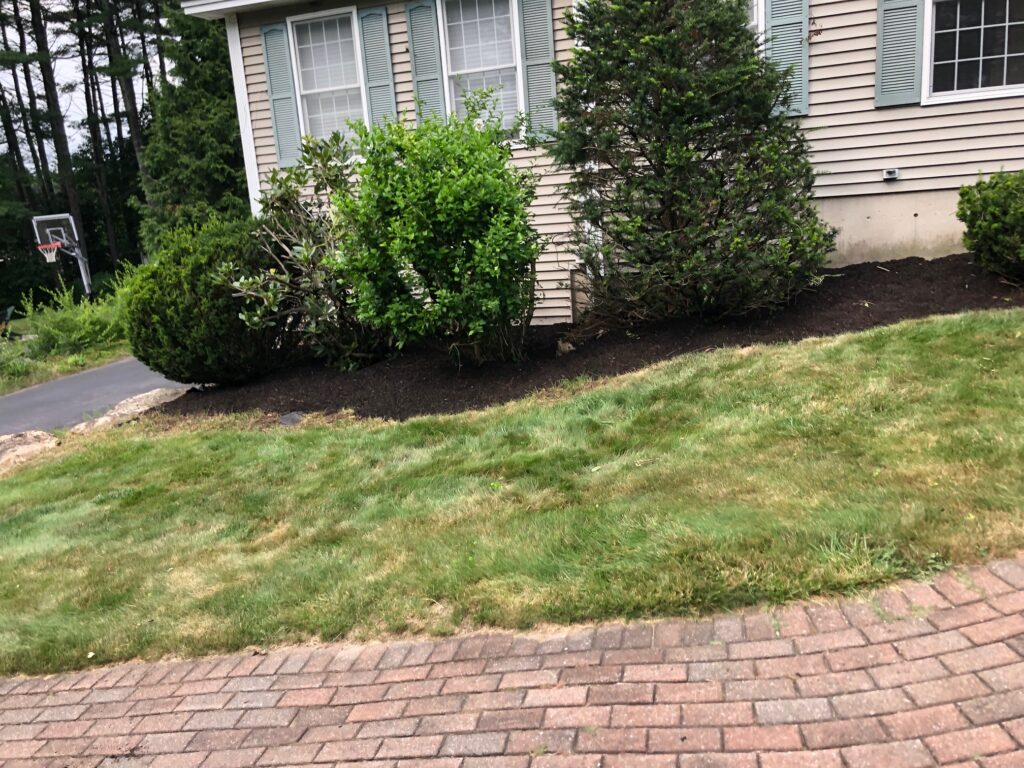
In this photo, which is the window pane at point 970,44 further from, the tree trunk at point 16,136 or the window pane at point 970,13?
the tree trunk at point 16,136

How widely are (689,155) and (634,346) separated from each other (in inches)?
65.6

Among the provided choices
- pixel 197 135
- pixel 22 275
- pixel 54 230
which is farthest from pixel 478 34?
pixel 22 275

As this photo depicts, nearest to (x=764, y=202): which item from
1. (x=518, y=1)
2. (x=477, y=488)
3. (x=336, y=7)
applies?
(x=477, y=488)

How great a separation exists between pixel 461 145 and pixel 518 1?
3504 mm

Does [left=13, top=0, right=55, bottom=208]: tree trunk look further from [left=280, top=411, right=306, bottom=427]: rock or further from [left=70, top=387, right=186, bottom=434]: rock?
[left=280, top=411, right=306, bottom=427]: rock

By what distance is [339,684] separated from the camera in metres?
2.89

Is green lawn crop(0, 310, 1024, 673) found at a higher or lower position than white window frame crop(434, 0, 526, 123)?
lower

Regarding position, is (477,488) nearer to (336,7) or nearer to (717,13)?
(717,13)


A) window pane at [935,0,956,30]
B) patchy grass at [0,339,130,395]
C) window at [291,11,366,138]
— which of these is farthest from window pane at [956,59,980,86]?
patchy grass at [0,339,130,395]

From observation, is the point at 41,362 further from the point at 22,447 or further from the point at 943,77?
the point at 943,77

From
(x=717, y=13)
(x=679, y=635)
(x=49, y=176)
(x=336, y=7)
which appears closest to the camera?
(x=679, y=635)

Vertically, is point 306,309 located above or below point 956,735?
above

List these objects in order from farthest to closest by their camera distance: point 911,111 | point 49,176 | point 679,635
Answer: point 49,176 < point 911,111 < point 679,635

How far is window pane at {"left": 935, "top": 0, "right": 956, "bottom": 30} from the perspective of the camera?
7641 mm
